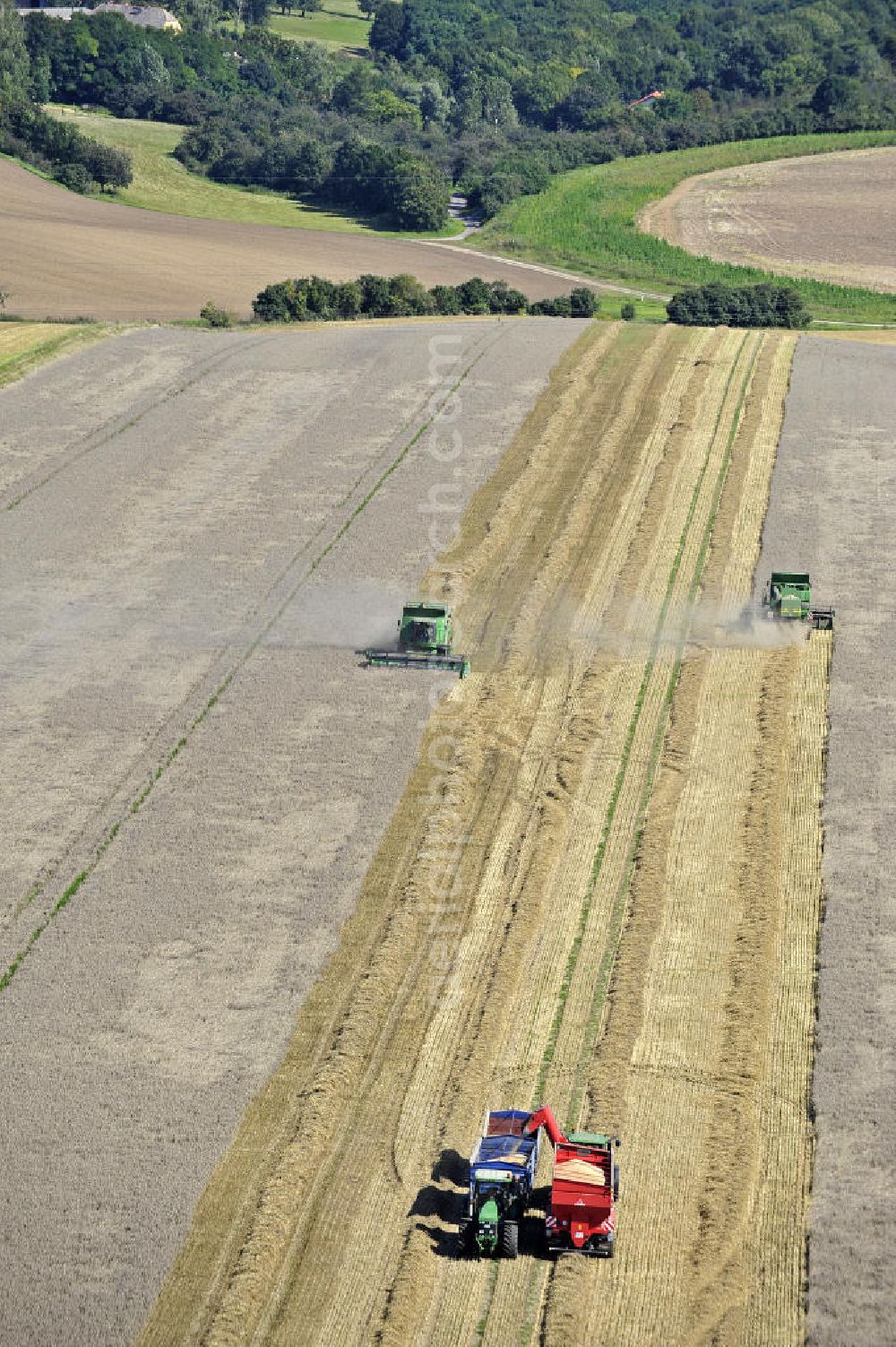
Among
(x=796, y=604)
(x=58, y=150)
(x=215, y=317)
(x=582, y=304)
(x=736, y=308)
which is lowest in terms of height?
(x=215, y=317)

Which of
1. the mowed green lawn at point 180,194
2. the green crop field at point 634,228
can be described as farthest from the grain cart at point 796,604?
the mowed green lawn at point 180,194

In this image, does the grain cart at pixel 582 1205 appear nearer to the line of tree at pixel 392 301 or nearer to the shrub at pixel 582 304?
the line of tree at pixel 392 301

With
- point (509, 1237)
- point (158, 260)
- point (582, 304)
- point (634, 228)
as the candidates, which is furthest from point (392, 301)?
point (509, 1237)

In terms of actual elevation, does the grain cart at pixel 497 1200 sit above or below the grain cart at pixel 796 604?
below

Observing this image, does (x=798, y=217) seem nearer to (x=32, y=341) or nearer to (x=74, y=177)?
(x=74, y=177)

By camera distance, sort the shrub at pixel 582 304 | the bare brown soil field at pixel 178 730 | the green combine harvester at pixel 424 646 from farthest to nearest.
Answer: the shrub at pixel 582 304, the green combine harvester at pixel 424 646, the bare brown soil field at pixel 178 730

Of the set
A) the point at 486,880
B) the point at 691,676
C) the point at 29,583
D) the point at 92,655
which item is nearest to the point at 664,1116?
the point at 486,880

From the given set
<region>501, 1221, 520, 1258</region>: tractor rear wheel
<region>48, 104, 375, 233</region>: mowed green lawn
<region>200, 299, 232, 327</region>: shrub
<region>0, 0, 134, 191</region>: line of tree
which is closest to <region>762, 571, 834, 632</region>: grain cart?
<region>501, 1221, 520, 1258</region>: tractor rear wheel
